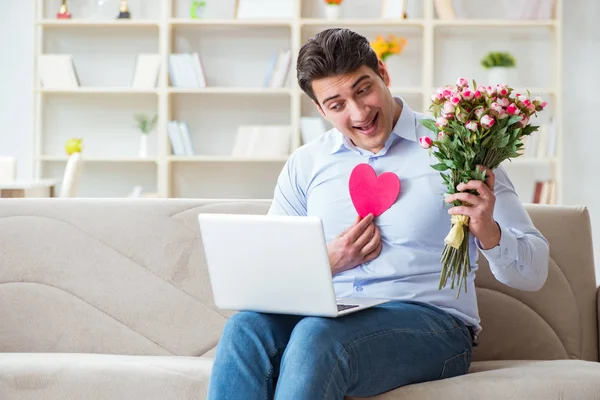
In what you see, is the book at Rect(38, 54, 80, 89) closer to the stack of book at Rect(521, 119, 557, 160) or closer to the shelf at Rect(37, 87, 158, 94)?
the shelf at Rect(37, 87, 158, 94)

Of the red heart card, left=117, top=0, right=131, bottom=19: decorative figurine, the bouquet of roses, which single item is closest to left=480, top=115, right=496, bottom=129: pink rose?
the bouquet of roses

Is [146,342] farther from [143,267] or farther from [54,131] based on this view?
[54,131]

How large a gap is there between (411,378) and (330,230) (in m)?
0.44

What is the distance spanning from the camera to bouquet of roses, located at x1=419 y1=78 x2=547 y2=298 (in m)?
1.56

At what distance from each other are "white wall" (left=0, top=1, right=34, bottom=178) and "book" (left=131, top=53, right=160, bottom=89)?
0.80 metres

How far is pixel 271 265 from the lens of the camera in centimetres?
156

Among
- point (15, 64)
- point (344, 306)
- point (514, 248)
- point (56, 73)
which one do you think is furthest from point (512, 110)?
point (15, 64)

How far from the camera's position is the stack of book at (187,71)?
527cm

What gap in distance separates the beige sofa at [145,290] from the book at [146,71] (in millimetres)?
3144

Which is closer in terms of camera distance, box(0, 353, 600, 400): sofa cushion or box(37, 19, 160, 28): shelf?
box(0, 353, 600, 400): sofa cushion

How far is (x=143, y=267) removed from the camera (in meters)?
2.16

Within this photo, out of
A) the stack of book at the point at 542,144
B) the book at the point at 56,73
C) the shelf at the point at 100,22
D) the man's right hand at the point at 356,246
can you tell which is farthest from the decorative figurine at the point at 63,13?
the man's right hand at the point at 356,246

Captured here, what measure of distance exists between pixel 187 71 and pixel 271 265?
12.8 feet

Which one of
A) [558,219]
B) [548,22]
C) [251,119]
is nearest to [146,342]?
[558,219]
